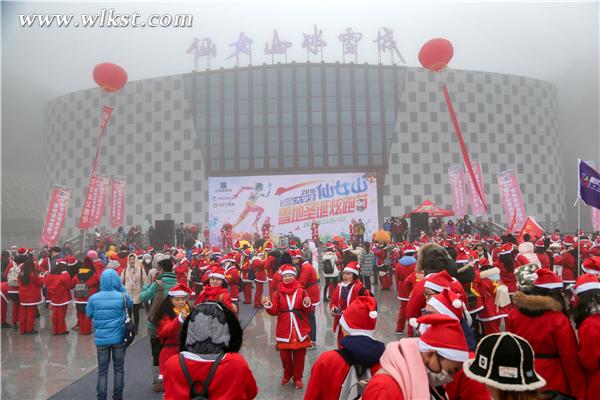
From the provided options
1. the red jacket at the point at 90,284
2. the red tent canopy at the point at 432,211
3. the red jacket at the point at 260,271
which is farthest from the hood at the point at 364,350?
the red tent canopy at the point at 432,211

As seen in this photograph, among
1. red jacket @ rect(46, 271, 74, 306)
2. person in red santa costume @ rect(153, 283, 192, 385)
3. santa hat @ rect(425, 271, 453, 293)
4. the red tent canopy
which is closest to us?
santa hat @ rect(425, 271, 453, 293)

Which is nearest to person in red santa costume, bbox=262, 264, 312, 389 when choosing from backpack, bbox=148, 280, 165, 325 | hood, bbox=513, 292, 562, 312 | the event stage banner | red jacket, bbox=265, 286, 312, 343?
red jacket, bbox=265, 286, 312, 343

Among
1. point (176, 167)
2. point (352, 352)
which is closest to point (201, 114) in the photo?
point (176, 167)

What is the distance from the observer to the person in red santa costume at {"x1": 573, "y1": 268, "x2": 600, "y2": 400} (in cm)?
310

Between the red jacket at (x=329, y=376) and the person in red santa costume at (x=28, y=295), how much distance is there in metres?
9.21

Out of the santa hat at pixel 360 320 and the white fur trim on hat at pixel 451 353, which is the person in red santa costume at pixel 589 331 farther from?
the white fur trim on hat at pixel 451 353

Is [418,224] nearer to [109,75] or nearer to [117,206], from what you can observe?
[109,75]

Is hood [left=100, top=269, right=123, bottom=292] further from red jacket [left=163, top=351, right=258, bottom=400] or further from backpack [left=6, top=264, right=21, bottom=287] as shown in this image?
backpack [left=6, top=264, right=21, bottom=287]

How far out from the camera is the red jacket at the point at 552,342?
10.6 feet

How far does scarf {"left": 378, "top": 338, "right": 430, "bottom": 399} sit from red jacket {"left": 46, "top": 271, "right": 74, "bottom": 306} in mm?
9623

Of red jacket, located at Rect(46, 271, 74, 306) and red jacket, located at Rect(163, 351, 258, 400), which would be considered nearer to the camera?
red jacket, located at Rect(163, 351, 258, 400)

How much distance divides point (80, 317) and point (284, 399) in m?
6.29

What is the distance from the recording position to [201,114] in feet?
133

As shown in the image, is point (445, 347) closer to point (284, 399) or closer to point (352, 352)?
point (352, 352)
